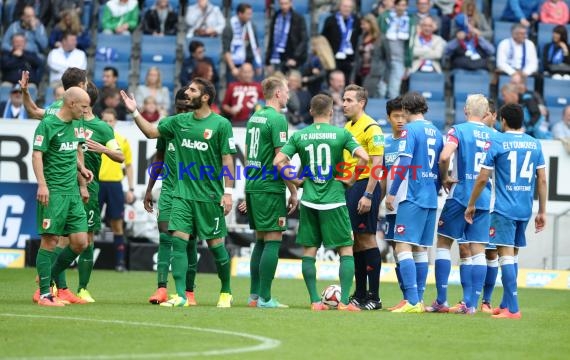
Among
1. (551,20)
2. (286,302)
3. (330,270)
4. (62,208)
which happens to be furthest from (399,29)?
(62,208)

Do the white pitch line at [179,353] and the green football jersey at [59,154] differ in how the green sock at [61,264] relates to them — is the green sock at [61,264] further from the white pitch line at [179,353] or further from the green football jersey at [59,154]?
the white pitch line at [179,353]

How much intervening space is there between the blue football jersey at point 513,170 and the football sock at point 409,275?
1069mm

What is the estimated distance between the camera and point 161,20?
83.0ft

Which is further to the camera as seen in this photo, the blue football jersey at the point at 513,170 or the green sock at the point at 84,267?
the green sock at the point at 84,267

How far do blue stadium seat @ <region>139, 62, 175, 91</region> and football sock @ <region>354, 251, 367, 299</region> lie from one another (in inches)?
435

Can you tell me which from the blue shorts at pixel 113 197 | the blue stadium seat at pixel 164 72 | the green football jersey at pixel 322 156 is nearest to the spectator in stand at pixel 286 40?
the blue stadium seat at pixel 164 72

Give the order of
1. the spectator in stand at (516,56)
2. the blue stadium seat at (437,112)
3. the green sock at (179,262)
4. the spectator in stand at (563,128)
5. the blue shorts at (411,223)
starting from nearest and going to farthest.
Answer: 1. the green sock at (179,262)
2. the blue shorts at (411,223)
3. the spectator in stand at (563,128)
4. the blue stadium seat at (437,112)
5. the spectator in stand at (516,56)

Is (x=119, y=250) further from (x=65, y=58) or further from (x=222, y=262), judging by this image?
(x=222, y=262)

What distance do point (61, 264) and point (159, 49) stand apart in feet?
39.8

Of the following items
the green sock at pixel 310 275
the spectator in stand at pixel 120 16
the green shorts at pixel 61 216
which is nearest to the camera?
the green shorts at pixel 61 216

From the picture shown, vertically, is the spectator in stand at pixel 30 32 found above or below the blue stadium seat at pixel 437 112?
above

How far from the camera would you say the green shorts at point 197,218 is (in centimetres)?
1338

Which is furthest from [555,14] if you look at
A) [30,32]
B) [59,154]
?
[59,154]

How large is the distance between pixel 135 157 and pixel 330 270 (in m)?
3.88
